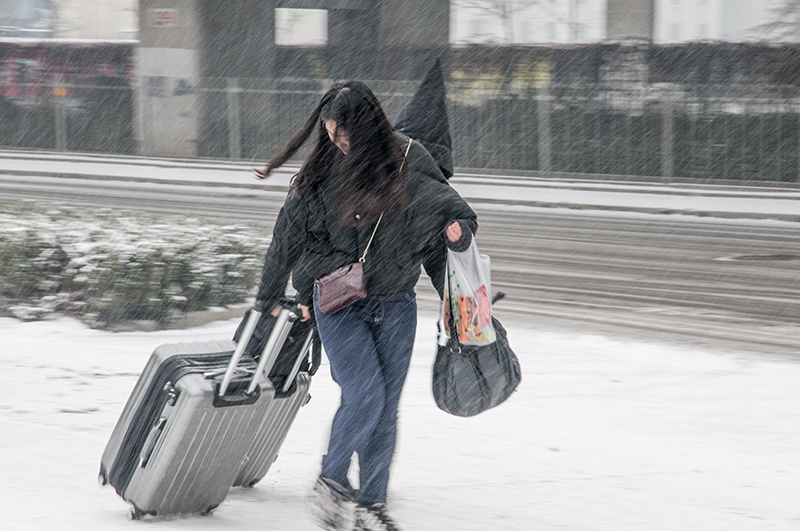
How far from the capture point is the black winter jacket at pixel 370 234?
3.69 metres

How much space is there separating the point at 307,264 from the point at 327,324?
0.74 feet

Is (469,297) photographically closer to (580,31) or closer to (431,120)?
(431,120)

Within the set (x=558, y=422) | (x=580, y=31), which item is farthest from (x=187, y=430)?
(x=580, y=31)

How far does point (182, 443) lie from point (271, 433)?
1.74 ft

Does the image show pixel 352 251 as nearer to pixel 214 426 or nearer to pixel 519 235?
pixel 214 426

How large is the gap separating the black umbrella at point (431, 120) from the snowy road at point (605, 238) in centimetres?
445

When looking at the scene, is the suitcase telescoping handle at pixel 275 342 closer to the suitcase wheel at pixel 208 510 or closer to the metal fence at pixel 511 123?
the suitcase wheel at pixel 208 510

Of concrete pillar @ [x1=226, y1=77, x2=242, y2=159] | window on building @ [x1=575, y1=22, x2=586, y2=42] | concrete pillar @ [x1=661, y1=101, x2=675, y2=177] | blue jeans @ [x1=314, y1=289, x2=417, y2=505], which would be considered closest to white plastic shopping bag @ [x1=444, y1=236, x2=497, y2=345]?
blue jeans @ [x1=314, y1=289, x2=417, y2=505]

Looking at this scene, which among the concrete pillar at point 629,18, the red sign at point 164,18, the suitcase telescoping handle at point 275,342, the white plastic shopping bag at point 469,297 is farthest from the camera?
the red sign at point 164,18

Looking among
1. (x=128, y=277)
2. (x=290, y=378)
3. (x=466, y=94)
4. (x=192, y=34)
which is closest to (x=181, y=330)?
(x=128, y=277)

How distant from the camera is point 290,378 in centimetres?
392

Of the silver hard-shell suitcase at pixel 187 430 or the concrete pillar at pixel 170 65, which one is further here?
the concrete pillar at pixel 170 65

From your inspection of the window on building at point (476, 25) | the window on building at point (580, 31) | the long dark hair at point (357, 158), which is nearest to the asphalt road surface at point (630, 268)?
the long dark hair at point (357, 158)

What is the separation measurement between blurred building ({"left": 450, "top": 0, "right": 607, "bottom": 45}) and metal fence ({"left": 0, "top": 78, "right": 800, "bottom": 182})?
2.32 meters
